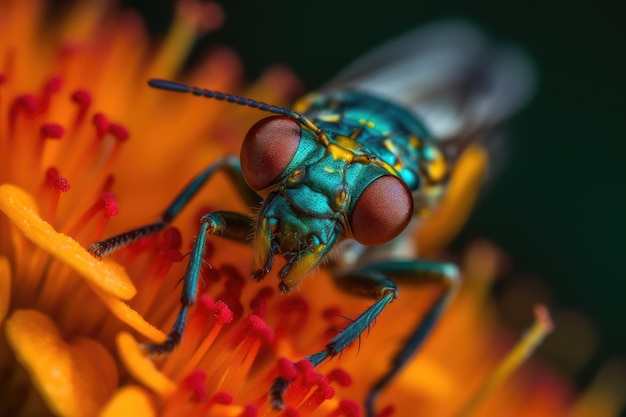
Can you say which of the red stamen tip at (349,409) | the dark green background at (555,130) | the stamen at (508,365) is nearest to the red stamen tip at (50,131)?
A: the red stamen tip at (349,409)

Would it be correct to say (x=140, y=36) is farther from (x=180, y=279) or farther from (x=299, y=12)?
(x=180, y=279)

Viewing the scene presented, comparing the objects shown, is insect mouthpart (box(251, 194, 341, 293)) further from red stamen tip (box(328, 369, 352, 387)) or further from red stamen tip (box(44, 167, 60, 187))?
red stamen tip (box(44, 167, 60, 187))

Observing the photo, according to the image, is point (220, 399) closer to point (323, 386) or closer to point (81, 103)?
point (323, 386)

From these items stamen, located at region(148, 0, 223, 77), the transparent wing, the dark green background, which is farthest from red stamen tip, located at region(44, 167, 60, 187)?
the dark green background

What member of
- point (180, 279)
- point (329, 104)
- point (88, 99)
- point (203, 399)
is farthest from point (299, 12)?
point (203, 399)

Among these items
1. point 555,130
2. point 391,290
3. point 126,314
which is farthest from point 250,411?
point 555,130
